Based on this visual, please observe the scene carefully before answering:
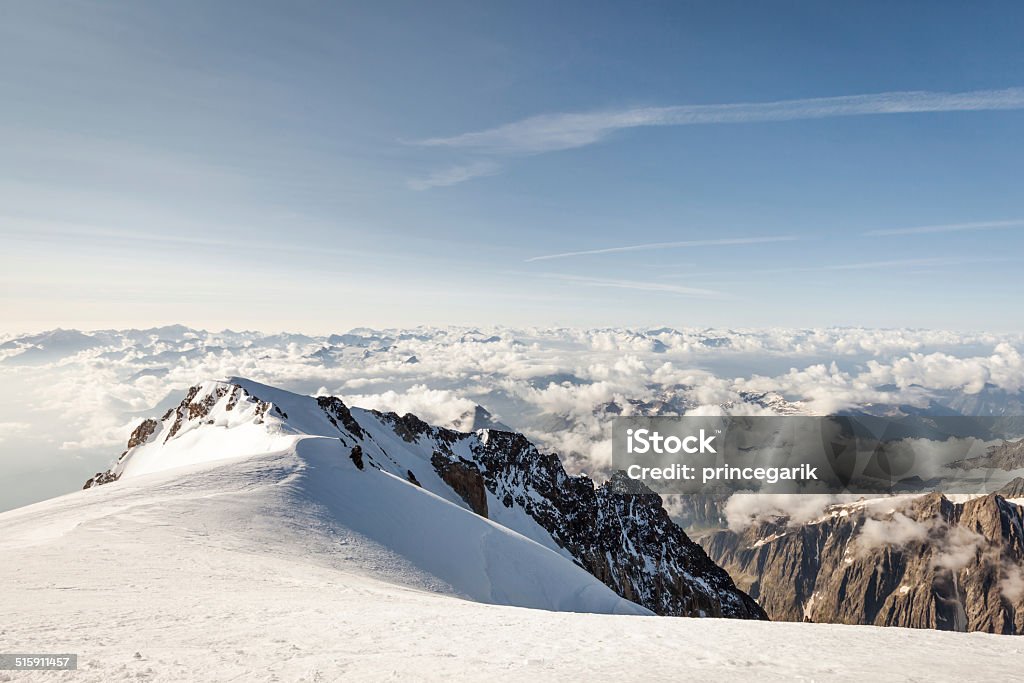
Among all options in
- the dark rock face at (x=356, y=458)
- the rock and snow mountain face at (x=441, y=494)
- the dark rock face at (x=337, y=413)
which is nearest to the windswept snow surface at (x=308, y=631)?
the rock and snow mountain face at (x=441, y=494)

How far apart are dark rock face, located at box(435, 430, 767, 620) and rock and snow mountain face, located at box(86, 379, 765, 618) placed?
0.55 m

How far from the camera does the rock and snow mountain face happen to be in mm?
30672

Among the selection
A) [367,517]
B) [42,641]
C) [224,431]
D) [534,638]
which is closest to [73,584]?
[42,641]

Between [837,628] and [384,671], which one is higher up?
[384,671]

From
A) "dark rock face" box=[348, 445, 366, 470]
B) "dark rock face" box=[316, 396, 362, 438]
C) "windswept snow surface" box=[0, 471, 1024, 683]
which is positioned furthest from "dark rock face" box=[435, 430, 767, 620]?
"windswept snow surface" box=[0, 471, 1024, 683]

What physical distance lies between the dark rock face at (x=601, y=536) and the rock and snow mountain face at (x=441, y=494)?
55cm

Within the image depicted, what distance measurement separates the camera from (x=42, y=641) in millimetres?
10414

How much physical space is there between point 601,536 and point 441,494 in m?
99.9

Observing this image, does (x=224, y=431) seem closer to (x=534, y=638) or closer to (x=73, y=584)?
(x=73, y=584)

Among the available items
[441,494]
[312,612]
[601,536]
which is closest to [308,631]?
[312,612]

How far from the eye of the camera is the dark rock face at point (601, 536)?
153125mm

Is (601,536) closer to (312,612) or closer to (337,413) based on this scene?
(337,413)

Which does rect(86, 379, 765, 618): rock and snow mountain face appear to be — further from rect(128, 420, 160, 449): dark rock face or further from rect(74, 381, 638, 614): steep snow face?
rect(128, 420, 160, 449): dark rock face

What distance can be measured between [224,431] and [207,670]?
57.9 m
